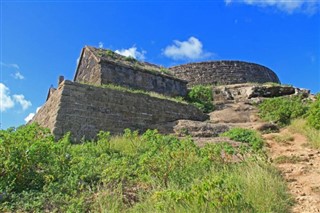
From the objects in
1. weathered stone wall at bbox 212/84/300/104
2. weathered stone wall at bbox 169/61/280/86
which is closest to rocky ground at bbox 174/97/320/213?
weathered stone wall at bbox 212/84/300/104

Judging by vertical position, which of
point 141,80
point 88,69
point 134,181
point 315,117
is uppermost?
point 88,69

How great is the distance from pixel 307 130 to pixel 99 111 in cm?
632

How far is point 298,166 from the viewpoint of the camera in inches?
275

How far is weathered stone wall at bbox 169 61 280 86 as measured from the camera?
23.5 metres

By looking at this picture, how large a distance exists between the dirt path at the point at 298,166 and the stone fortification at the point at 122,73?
7.10 meters

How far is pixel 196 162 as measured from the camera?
6.21 meters

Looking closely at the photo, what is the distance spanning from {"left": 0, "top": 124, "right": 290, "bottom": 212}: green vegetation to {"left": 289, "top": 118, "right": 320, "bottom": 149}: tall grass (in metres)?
2.69

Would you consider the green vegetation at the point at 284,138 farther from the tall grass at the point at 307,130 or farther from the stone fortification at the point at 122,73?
the stone fortification at the point at 122,73

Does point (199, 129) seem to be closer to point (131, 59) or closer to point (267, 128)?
point (267, 128)

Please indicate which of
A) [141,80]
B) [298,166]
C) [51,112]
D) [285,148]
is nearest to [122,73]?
[141,80]

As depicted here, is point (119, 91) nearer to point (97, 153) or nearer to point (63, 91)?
point (63, 91)

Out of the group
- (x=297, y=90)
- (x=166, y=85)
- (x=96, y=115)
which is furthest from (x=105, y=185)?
(x=297, y=90)

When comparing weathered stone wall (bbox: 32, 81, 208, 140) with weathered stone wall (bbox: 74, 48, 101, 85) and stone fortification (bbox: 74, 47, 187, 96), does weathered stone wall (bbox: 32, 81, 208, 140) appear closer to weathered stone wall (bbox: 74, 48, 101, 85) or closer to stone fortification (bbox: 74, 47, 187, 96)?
stone fortification (bbox: 74, 47, 187, 96)

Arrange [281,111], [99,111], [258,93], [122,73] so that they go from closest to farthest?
1. [99,111]
2. [281,111]
3. [122,73]
4. [258,93]
